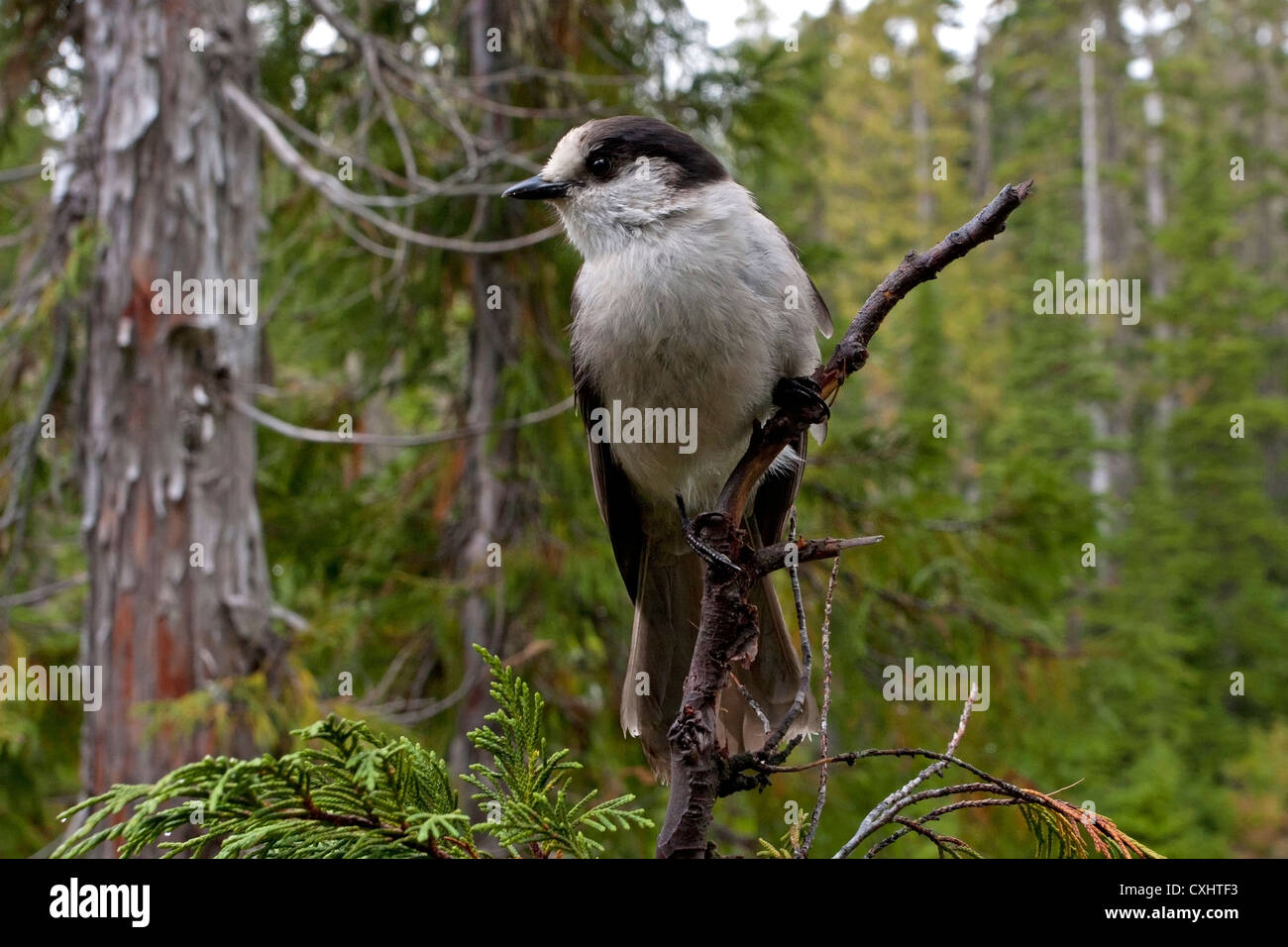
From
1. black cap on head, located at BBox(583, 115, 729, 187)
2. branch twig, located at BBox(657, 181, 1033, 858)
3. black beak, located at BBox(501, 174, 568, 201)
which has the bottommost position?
branch twig, located at BBox(657, 181, 1033, 858)

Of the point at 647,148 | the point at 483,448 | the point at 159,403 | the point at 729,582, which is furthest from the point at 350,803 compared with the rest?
the point at 483,448

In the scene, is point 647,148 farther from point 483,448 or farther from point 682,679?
point 483,448

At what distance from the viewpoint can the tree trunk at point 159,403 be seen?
364 cm

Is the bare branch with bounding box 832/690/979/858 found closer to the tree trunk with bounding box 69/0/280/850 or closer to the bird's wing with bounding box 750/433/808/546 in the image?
the bird's wing with bounding box 750/433/808/546

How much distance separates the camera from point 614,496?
9.53 ft

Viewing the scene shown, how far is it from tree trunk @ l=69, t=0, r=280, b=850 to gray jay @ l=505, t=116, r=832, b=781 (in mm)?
1742

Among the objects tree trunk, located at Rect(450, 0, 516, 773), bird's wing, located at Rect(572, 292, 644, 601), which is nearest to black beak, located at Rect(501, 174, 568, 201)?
bird's wing, located at Rect(572, 292, 644, 601)

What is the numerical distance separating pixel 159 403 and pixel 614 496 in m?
1.90

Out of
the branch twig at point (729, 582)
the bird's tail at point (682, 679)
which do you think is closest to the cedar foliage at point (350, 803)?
the branch twig at point (729, 582)

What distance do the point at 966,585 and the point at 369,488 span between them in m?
3.06

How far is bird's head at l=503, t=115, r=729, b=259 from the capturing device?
2.44 meters

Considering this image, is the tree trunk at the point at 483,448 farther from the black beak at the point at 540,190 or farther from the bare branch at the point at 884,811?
the bare branch at the point at 884,811

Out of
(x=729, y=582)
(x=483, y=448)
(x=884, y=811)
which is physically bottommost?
(x=884, y=811)

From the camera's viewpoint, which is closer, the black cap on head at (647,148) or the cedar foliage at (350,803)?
the cedar foliage at (350,803)
